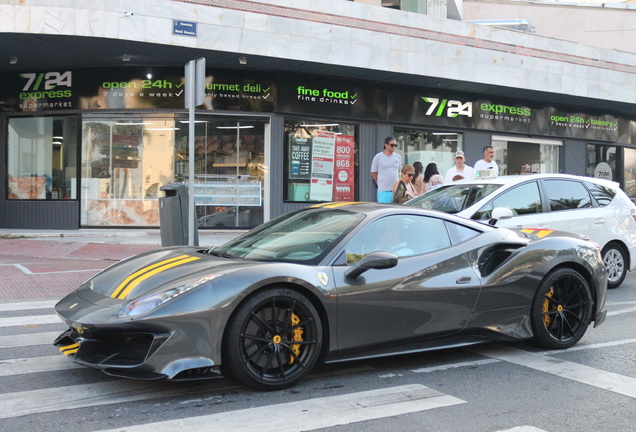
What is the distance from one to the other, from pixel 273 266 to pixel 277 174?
12.1 meters

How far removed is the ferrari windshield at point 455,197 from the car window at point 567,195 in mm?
825

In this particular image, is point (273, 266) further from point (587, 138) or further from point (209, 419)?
point (587, 138)

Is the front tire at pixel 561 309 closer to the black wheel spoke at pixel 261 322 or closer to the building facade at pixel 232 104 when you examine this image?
the black wheel spoke at pixel 261 322

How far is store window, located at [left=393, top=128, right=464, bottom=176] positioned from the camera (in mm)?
18203

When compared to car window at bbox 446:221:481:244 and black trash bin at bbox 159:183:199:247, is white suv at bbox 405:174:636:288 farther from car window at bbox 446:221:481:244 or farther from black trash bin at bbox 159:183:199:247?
black trash bin at bbox 159:183:199:247

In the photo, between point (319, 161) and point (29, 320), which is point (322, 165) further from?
point (29, 320)

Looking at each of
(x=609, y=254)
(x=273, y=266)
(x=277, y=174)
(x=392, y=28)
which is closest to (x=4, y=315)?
(x=273, y=266)

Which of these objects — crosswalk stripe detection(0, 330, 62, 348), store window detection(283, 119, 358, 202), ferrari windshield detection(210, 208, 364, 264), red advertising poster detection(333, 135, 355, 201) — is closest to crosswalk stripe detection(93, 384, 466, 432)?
ferrari windshield detection(210, 208, 364, 264)

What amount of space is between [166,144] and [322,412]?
13.0 metres

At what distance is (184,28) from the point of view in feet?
45.0

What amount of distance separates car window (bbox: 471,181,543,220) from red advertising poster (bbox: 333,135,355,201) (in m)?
9.08

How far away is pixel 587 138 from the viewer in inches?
854

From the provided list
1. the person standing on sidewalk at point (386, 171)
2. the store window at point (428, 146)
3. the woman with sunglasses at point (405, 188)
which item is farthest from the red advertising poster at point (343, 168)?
the woman with sunglasses at point (405, 188)

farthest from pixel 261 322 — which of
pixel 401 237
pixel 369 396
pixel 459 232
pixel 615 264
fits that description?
pixel 615 264
